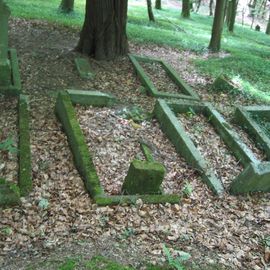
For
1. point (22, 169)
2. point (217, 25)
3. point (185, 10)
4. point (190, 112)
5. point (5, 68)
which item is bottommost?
point (22, 169)

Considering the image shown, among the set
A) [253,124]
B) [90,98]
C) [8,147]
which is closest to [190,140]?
[253,124]

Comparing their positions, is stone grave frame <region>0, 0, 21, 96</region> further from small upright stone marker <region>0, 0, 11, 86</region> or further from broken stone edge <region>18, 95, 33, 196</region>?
broken stone edge <region>18, 95, 33, 196</region>

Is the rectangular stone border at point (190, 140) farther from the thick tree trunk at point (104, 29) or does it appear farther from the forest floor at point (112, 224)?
the thick tree trunk at point (104, 29)

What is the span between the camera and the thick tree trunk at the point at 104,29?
9.95 m

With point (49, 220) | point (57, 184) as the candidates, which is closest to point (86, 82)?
point (57, 184)

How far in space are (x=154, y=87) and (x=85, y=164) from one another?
12.9ft

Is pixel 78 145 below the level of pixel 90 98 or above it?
below

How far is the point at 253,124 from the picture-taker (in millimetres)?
7863

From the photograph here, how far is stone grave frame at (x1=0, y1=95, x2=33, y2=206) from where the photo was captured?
5.00 metres

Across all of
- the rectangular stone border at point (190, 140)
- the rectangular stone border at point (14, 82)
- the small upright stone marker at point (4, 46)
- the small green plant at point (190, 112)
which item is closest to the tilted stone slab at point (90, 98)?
the rectangular stone border at point (190, 140)

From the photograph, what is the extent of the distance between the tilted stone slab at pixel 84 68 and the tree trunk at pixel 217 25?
5.67 meters

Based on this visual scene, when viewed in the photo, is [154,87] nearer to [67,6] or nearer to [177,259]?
[177,259]

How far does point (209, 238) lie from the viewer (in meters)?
4.98

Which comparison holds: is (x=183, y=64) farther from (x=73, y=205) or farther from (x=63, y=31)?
(x=73, y=205)
